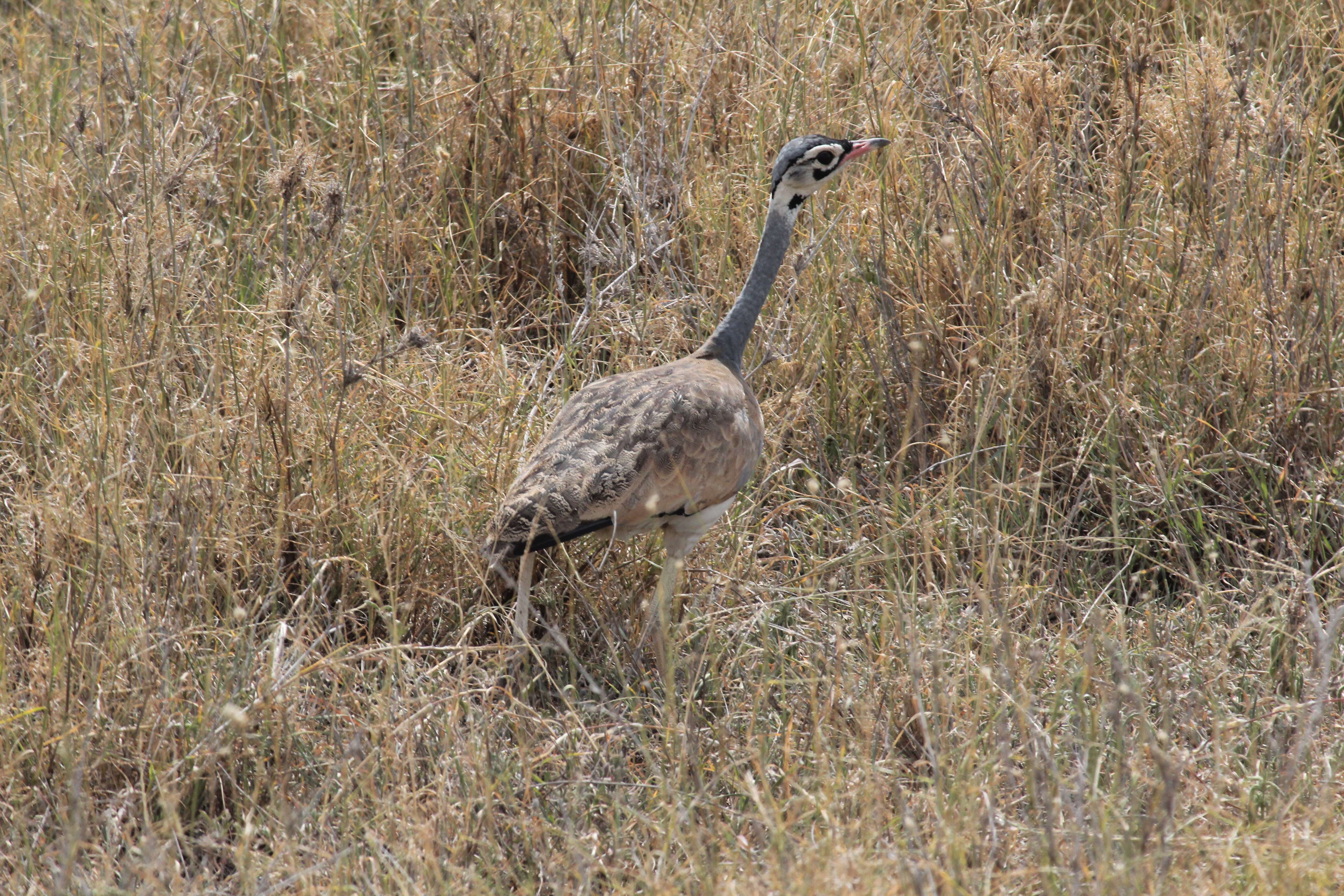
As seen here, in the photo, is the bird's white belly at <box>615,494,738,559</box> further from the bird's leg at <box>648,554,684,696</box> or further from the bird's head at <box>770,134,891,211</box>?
the bird's head at <box>770,134,891,211</box>

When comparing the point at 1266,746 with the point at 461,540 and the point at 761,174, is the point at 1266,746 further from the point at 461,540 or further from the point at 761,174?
the point at 761,174

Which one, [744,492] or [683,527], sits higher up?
[683,527]

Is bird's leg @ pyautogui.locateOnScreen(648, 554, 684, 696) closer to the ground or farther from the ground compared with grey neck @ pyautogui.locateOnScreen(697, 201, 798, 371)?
closer to the ground

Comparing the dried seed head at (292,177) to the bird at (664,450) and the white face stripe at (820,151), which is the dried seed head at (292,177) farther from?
the white face stripe at (820,151)

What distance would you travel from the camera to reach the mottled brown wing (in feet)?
11.2

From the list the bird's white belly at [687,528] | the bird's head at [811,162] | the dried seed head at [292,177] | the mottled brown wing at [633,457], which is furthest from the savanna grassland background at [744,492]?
the bird's head at [811,162]

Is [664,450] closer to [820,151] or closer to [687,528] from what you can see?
[687,528]

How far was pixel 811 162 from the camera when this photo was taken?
13.3 ft

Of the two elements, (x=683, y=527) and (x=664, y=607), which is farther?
(x=683, y=527)

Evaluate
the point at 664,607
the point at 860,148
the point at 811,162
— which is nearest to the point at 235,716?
the point at 664,607

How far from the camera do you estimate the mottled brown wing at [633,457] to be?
134 inches

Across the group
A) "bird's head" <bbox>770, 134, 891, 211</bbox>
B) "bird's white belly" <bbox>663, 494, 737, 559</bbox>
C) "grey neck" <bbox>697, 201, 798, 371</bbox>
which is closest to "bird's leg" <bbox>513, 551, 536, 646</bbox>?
"bird's white belly" <bbox>663, 494, 737, 559</bbox>

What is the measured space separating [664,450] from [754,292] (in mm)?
799

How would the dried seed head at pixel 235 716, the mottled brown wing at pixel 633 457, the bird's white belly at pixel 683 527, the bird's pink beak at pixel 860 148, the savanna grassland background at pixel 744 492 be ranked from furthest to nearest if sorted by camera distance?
1. the bird's pink beak at pixel 860 148
2. the bird's white belly at pixel 683 527
3. the mottled brown wing at pixel 633 457
4. the savanna grassland background at pixel 744 492
5. the dried seed head at pixel 235 716
